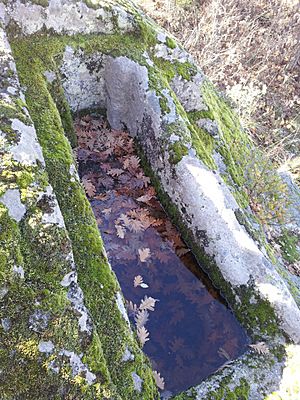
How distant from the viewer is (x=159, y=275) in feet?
13.4

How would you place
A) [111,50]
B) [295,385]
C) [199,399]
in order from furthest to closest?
[111,50] → [295,385] → [199,399]

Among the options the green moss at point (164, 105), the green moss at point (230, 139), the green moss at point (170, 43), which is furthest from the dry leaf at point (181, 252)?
the green moss at point (170, 43)

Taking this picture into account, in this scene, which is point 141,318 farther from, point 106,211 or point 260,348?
point 106,211

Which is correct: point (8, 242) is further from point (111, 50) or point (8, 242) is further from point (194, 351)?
point (111, 50)

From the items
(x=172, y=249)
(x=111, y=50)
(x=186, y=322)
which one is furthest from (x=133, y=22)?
(x=186, y=322)

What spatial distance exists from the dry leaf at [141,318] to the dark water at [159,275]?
15 mm

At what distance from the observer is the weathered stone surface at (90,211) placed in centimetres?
241

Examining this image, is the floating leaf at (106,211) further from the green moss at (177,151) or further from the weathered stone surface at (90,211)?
the green moss at (177,151)

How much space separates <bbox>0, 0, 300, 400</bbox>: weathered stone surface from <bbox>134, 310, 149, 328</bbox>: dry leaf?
52 cm

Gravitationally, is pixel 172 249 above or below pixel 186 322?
above

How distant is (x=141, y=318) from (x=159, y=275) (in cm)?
64

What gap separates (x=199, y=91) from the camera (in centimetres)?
554

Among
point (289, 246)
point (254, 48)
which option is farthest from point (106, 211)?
point (254, 48)

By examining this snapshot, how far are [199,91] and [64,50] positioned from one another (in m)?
2.02
